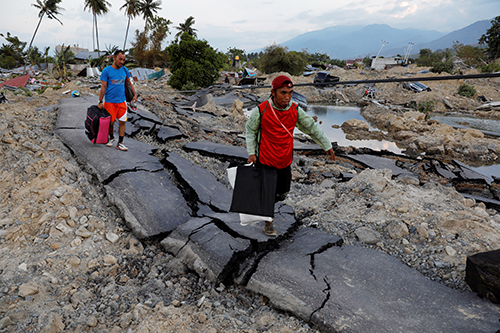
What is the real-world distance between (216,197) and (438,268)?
8.46 ft

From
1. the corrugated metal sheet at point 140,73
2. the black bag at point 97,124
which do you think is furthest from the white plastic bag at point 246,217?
the corrugated metal sheet at point 140,73

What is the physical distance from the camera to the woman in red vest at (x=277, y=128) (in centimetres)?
214

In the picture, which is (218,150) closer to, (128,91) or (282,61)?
(128,91)

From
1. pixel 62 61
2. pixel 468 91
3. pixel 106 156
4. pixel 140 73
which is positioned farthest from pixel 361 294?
pixel 468 91

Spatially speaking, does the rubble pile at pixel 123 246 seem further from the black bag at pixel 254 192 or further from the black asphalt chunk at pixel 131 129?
the black asphalt chunk at pixel 131 129

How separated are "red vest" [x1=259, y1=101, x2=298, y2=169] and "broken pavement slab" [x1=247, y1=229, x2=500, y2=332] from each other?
2.93ft

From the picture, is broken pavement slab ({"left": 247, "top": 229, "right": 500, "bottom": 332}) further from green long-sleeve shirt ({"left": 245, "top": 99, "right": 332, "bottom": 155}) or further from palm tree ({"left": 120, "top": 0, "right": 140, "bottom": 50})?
palm tree ({"left": 120, "top": 0, "right": 140, "bottom": 50})

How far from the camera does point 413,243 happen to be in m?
2.53

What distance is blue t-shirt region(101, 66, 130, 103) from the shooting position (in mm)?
3719

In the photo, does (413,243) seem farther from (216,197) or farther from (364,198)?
(216,197)

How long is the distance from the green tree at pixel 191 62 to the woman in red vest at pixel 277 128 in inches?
682

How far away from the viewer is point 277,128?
223cm

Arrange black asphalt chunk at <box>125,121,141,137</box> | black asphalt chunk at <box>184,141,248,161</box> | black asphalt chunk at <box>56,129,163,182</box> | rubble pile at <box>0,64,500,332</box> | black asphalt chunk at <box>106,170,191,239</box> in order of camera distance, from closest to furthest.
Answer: rubble pile at <box>0,64,500,332</box> < black asphalt chunk at <box>106,170,191,239</box> < black asphalt chunk at <box>56,129,163,182</box> < black asphalt chunk at <box>125,121,141,137</box> < black asphalt chunk at <box>184,141,248,161</box>

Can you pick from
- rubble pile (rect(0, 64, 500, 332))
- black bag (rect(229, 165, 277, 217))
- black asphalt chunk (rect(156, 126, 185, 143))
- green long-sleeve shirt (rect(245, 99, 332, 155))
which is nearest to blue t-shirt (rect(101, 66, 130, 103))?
rubble pile (rect(0, 64, 500, 332))
